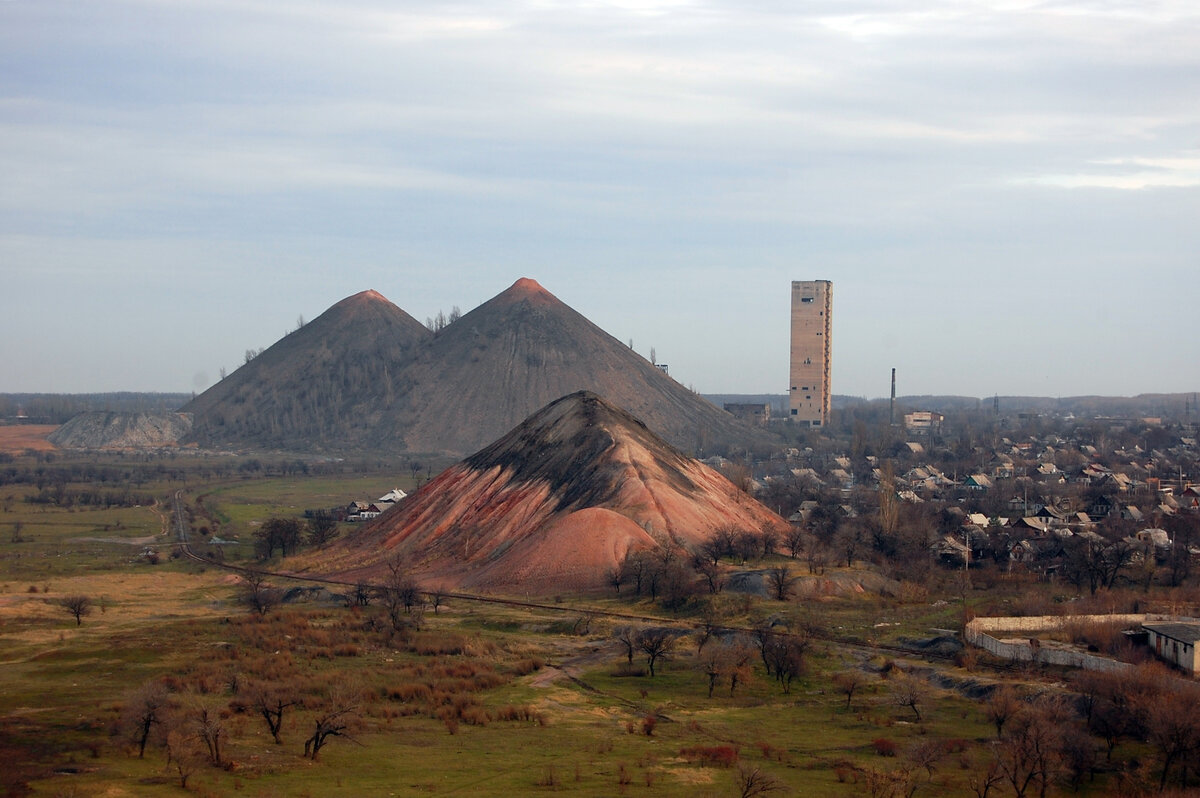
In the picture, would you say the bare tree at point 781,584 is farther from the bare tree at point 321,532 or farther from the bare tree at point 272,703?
the bare tree at point 321,532

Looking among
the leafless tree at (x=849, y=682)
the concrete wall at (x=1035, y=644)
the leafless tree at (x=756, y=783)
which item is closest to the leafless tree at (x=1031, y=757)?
the leafless tree at (x=756, y=783)

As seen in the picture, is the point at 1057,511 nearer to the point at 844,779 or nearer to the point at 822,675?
the point at 822,675

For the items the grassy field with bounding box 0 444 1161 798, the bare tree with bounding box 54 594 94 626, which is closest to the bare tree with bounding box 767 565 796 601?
the grassy field with bounding box 0 444 1161 798

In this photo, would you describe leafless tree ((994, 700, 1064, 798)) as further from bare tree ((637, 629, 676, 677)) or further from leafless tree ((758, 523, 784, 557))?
leafless tree ((758, 523, 784, 557))

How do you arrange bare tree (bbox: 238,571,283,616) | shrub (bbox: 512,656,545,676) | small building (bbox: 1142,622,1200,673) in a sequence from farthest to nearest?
bare tree (bbox: 238,571,283,616), shrub (bbox: 512,656,545,676), small building (bbox: 1142,622,1200,673)

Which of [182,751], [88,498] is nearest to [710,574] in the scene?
[182,751]

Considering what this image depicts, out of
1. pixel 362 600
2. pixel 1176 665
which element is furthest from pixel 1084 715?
pixel 362 600
